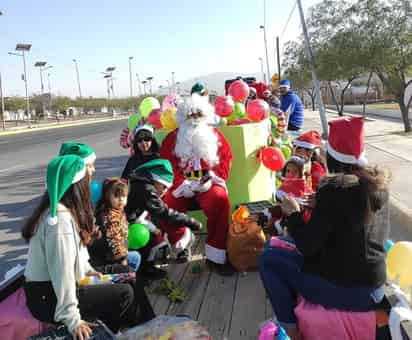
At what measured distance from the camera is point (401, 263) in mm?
2441

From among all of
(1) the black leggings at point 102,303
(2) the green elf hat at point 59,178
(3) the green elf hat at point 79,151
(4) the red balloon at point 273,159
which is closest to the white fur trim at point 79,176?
(2) the green elf hat at point 59,178

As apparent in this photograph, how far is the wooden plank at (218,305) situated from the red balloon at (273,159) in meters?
1.40

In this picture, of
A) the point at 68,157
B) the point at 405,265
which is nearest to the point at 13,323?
the point at 68,157

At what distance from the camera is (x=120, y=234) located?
118 inches

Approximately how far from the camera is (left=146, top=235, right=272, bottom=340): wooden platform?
2838 millimetres

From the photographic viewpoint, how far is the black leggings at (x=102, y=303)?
222 centimetres

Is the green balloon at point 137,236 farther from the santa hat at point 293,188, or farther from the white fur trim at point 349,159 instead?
the white fur trim at point 349,159

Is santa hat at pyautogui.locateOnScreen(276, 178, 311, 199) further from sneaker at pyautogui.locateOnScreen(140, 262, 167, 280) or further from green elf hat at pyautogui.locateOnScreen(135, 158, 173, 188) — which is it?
sneaker at pyautogui.locateOnScreen(140, 262, 167, 280)

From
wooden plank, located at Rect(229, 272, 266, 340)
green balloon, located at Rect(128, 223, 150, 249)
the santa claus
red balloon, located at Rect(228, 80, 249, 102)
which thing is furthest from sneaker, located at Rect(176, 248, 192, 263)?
red balloon, located at Rect(228, 80, 249, 102)

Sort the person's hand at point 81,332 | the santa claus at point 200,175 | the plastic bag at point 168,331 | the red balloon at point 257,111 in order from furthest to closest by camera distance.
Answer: the red balloon at point 257,111 → the santa claus at point 200,175 → the plastic bag at point 168,331 → the person's hand at point 81,332

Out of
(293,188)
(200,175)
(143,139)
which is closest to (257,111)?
(200,175)

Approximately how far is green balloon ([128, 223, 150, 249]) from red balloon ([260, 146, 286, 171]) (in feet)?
5.92

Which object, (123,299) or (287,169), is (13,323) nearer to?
(123,299)

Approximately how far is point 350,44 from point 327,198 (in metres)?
15.4
